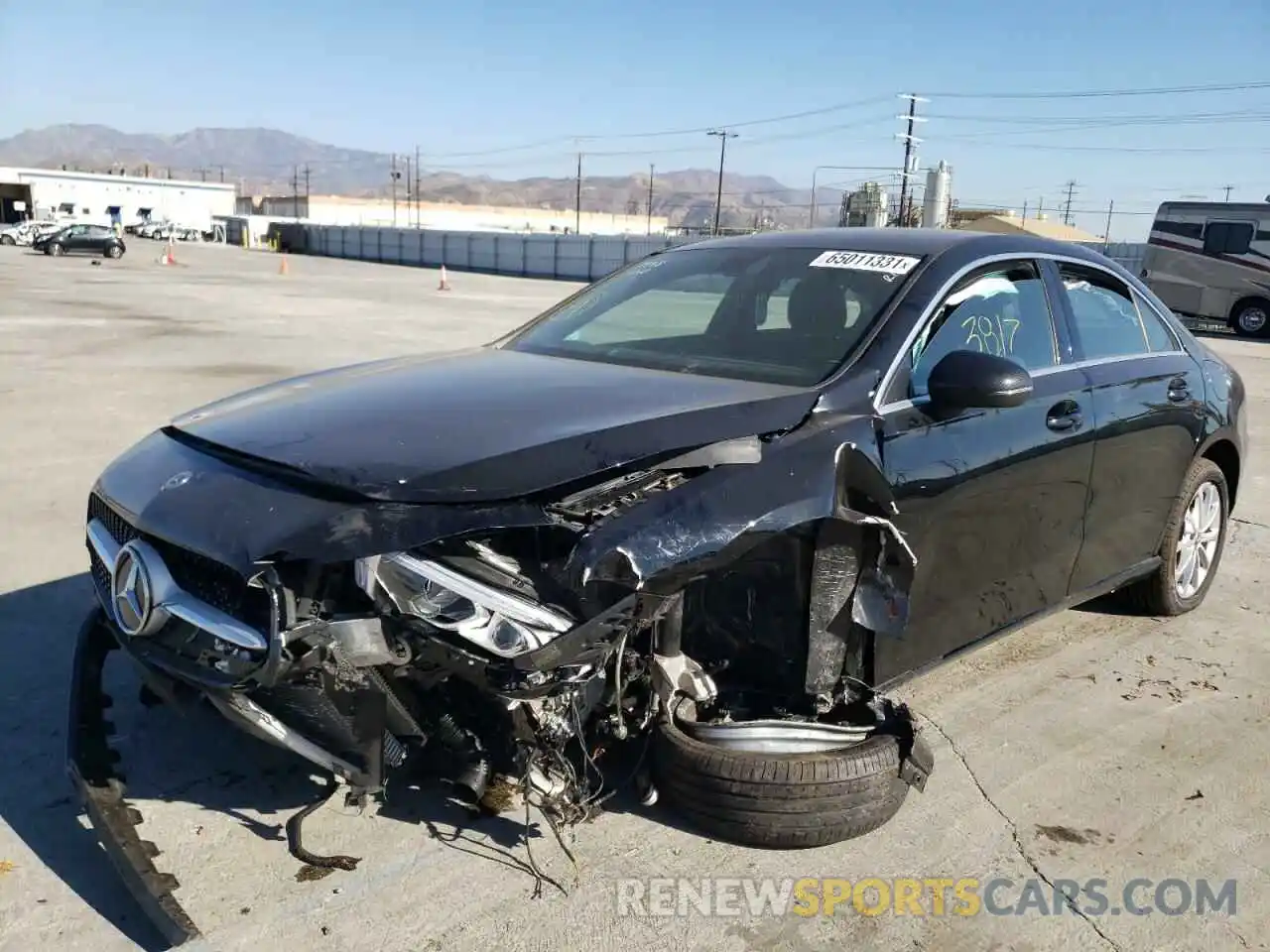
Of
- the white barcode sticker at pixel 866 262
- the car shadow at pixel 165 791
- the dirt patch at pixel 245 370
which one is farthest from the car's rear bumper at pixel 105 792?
the dirt patch at pixel 245 370

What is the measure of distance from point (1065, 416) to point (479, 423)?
2.14 metres

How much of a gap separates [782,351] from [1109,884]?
1.83 metres

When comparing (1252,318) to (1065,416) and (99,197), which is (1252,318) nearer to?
(1065,416)

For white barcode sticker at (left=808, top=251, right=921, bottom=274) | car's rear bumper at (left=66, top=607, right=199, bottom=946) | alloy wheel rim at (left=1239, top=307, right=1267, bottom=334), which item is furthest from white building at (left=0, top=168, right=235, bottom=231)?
white barcode sticker at (left=808, top=251, right=921, bottom=274)

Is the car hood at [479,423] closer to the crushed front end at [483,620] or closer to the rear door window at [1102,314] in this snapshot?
the crushed front end at [483,620]

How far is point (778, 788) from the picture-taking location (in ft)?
9.37

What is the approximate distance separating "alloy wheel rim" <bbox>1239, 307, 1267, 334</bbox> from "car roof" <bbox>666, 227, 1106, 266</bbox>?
20.5 metres

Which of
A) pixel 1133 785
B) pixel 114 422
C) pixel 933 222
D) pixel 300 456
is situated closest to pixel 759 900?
pixel 1133 785

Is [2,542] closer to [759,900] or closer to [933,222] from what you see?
[759,900]

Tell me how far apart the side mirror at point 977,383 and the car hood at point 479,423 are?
423mm

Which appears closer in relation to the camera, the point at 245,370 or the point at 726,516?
the point at 726,516

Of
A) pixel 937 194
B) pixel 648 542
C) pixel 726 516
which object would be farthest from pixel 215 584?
pixel 937 194

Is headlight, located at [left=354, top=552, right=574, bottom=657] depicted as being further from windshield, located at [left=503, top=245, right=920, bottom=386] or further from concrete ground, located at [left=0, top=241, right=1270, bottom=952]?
windshield, located at [left=503, top=245, right=920, bottom=386]

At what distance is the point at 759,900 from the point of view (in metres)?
2.72
